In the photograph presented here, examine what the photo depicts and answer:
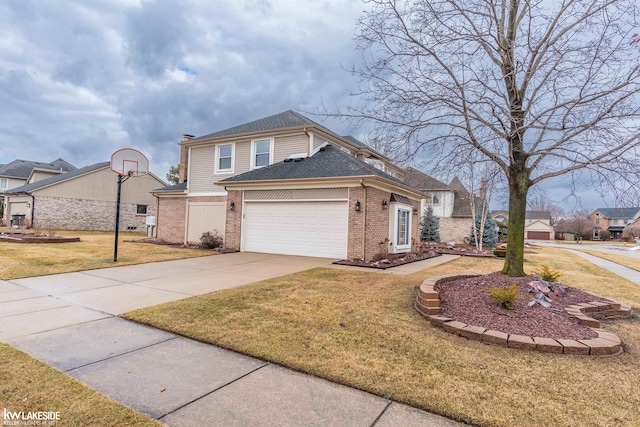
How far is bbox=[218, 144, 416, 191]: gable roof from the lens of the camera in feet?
36.4

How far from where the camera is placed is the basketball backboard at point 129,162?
10.9 m

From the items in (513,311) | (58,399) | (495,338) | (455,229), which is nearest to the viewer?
(58,399)

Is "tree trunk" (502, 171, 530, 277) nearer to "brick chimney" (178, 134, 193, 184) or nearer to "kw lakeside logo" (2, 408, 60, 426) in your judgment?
"kw lakeside logo" (2, 408, 60, 426)

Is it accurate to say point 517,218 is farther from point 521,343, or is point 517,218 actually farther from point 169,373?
point 169,373

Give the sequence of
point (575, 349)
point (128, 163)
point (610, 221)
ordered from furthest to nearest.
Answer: point (610, 221) < point (128, 163) < point (575, 349)

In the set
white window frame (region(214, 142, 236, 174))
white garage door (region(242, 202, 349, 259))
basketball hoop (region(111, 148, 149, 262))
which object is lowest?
white garage door (region(242, 202, 349, 259))

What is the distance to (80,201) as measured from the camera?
26.6m

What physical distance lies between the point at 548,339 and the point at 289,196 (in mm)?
9551

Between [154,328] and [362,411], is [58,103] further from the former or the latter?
[362,411]

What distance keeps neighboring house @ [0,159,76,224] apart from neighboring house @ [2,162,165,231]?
648 centimetres

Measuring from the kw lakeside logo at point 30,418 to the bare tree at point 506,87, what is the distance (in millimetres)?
5446

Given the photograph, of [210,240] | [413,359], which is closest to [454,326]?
[413,359]

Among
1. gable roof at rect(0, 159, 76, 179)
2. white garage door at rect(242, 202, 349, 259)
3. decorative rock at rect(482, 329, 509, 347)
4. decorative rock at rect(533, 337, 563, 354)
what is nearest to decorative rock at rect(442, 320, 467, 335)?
decorative rock at rect(482, 329, 509, 347)

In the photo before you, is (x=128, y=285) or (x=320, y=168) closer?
(x=128, y=285)
